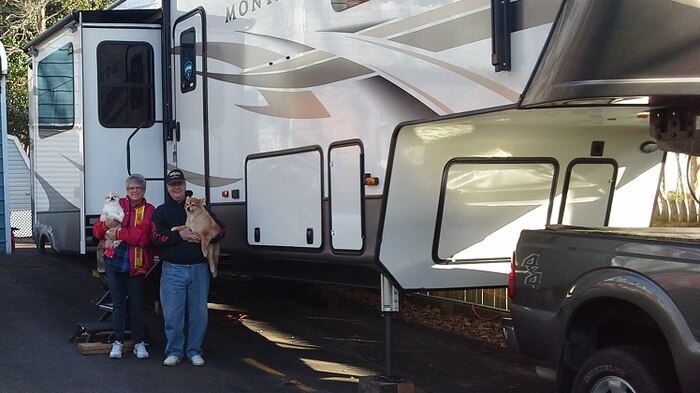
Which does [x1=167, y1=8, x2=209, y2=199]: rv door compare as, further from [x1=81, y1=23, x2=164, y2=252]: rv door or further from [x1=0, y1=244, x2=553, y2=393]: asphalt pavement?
[x1=0, y1=244, x2=553, y2=393]: asphalt pavement

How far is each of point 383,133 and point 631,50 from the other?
7.01 ft

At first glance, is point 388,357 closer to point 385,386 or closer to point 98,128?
point 385,386

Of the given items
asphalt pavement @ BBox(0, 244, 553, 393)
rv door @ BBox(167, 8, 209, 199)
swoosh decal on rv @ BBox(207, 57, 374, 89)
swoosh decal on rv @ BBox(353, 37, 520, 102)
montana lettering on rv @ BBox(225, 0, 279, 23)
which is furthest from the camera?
rv door @ BBox(167, 8, 209, 199)

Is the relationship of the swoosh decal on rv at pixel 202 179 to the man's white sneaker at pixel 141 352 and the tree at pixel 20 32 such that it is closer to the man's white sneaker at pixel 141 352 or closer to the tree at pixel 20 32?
the man's white sneaker at pixel 141 352

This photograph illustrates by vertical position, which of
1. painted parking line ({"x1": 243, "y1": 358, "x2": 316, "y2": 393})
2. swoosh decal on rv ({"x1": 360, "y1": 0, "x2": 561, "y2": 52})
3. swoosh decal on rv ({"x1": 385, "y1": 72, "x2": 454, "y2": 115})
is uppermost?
swoosh decal on rv ({"x1": 360, "y1": 0, "x2": 561, "y2": 52})

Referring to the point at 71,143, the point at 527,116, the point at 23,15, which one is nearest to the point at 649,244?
the point at 527,116

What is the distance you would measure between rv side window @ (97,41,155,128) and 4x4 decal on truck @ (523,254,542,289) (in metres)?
5.12

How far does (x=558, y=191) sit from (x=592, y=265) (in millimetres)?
2269

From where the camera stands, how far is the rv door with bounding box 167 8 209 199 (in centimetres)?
873

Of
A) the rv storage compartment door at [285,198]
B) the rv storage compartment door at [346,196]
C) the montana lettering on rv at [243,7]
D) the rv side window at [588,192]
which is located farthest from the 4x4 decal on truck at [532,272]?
the montana lettering on rv at [243,7]

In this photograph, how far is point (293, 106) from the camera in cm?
739

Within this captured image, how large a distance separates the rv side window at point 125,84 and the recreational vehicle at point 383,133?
41 mm

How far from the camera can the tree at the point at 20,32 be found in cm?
2450

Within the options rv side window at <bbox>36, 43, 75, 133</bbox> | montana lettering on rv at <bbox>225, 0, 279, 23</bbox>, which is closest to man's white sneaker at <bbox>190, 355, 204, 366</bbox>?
montana lettering on rv at <bbox>225, 0, 279, 23</bbox>
